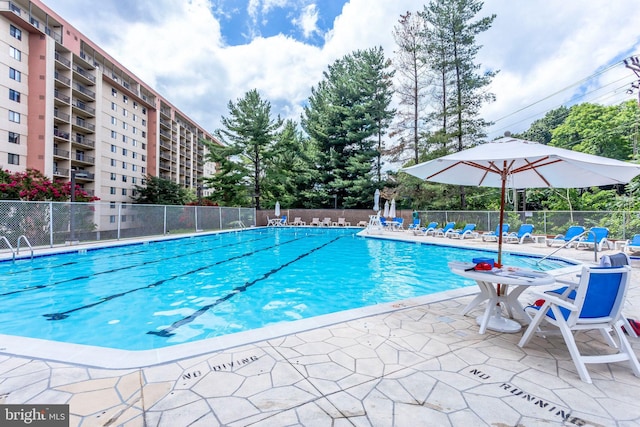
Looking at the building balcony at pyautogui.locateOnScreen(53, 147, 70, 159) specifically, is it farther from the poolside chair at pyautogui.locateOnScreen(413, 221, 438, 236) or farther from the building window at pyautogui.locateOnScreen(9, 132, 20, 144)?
the poolside chair at pyautogui.locateOnScreen(413, 221, 438, 236)

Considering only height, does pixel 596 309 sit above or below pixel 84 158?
below

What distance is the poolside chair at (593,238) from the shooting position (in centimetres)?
952

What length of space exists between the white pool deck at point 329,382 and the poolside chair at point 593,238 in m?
8.89

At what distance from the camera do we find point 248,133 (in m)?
24.7

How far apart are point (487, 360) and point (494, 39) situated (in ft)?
77.1

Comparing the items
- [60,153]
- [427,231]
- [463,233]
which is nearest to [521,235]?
[463,233]

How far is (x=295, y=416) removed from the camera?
5.95 ft

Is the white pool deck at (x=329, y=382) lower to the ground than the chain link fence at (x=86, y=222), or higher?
lower

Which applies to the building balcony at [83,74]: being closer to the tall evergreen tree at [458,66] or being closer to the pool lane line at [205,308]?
the tall evergreen tree at [458,66]

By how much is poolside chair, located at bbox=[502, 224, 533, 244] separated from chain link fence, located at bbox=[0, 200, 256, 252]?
1583 centimetres

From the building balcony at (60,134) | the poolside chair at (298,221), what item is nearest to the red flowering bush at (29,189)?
the poolside chair at (298,221)

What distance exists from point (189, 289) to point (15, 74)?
31.1 metres

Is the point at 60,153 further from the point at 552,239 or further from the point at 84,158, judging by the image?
the point at 552,239

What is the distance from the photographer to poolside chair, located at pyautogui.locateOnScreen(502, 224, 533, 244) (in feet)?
40.5
